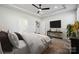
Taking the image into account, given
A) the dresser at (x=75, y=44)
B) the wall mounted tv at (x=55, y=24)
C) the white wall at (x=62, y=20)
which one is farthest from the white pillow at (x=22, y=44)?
the dresser at (x=75, y=44)

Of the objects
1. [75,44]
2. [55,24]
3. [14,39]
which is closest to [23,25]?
[14,39]

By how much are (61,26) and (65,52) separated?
0.36 m

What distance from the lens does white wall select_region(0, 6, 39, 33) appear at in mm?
1400

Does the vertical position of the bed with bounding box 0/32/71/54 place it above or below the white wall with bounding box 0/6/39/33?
below

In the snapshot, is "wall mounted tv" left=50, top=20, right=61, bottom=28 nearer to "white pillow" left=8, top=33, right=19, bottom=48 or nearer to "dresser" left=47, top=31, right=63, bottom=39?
"dresser" left=47, top=31, right=63, bottom=39

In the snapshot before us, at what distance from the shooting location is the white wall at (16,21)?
4.59ft

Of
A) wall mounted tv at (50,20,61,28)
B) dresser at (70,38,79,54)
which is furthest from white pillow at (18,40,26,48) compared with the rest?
dresser at (70,38,79,54)

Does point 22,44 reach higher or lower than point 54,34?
lower

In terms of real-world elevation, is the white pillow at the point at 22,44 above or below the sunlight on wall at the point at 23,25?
below

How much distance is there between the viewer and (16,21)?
4.75 ft

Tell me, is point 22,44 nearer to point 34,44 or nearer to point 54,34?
point 34,44

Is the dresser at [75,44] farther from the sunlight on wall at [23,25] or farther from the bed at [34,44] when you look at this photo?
the sunlight on wall at [23,25]
